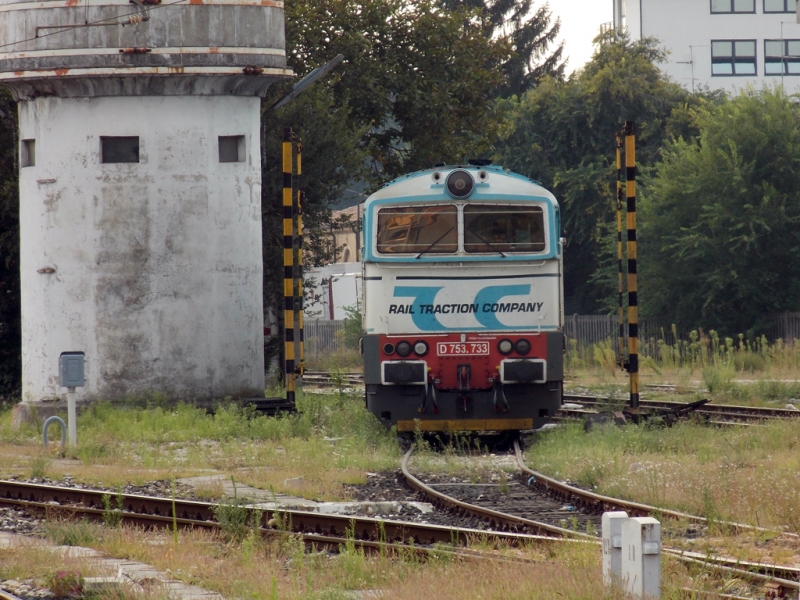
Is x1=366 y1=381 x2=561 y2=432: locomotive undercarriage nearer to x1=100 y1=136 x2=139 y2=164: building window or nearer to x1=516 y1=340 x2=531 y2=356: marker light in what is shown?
x1=516 y1=340 x2=531 y2=356: marker light

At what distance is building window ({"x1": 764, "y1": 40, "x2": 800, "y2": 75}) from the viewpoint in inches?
2501

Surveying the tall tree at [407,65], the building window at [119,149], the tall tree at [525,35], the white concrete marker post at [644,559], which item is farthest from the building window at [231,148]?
the tall tree at [525,35]

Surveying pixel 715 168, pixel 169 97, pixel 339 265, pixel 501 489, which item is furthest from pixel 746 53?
pixel 501 489

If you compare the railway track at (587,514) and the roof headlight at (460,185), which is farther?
the roof headlight at (460,185)

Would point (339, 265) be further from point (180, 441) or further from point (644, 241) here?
point (180, 441)

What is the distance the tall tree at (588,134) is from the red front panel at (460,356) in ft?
101

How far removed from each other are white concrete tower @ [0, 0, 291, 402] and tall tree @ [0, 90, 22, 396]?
3.95 m

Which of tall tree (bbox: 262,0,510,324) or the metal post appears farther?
tall tree (bbox: 262,0,510,324)

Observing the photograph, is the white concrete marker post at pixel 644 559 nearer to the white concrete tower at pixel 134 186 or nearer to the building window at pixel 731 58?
the white concrete tower at pixel 134 186

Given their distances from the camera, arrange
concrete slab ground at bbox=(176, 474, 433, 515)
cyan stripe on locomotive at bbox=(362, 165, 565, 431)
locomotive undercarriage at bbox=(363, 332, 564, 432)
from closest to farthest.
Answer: concrete slab ground at bbox=(176, 474, 433, 515), locomotive undercarriage at bbox=(363, 332, 564, 432), cyan stripe on locomotive at bbox=(362, 165, 565, 431)

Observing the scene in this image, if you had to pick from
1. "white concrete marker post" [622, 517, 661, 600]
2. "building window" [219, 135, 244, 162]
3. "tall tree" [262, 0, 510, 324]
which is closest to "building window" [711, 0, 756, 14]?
"tall tree" [262, 0, 510, 324]

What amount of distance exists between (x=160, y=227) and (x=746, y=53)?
52.0 metres

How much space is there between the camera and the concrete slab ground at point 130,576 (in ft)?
23.3

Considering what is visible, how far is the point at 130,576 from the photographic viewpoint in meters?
7.55
